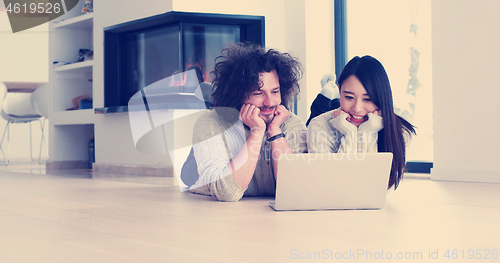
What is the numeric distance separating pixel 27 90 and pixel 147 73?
2592mm

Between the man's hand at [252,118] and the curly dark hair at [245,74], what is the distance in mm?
50

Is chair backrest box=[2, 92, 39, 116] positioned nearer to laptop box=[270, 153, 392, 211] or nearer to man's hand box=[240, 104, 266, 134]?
man's hand box=[240, 104, 266, 134]

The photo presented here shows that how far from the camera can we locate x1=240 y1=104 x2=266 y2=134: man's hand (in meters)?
1.58

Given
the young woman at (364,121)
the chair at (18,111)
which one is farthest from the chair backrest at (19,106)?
the young woman at (364,121)

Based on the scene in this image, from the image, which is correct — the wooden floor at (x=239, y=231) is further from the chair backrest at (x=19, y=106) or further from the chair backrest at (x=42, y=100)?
the chair backrest at (x=19, y=106)

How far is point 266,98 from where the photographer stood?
5.34ft

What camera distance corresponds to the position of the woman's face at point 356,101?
4.93 feet

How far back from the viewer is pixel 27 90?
217 inches

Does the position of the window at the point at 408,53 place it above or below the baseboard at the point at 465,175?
above

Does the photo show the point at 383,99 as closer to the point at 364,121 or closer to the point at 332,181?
the point at 364,121

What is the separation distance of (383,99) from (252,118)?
1.35ft

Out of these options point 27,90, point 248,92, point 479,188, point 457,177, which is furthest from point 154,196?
point 27,90

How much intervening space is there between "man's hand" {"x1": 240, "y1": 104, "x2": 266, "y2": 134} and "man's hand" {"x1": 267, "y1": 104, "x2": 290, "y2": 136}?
0.18 feet

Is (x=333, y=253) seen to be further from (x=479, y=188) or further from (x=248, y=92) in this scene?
(x=479, y=188)
